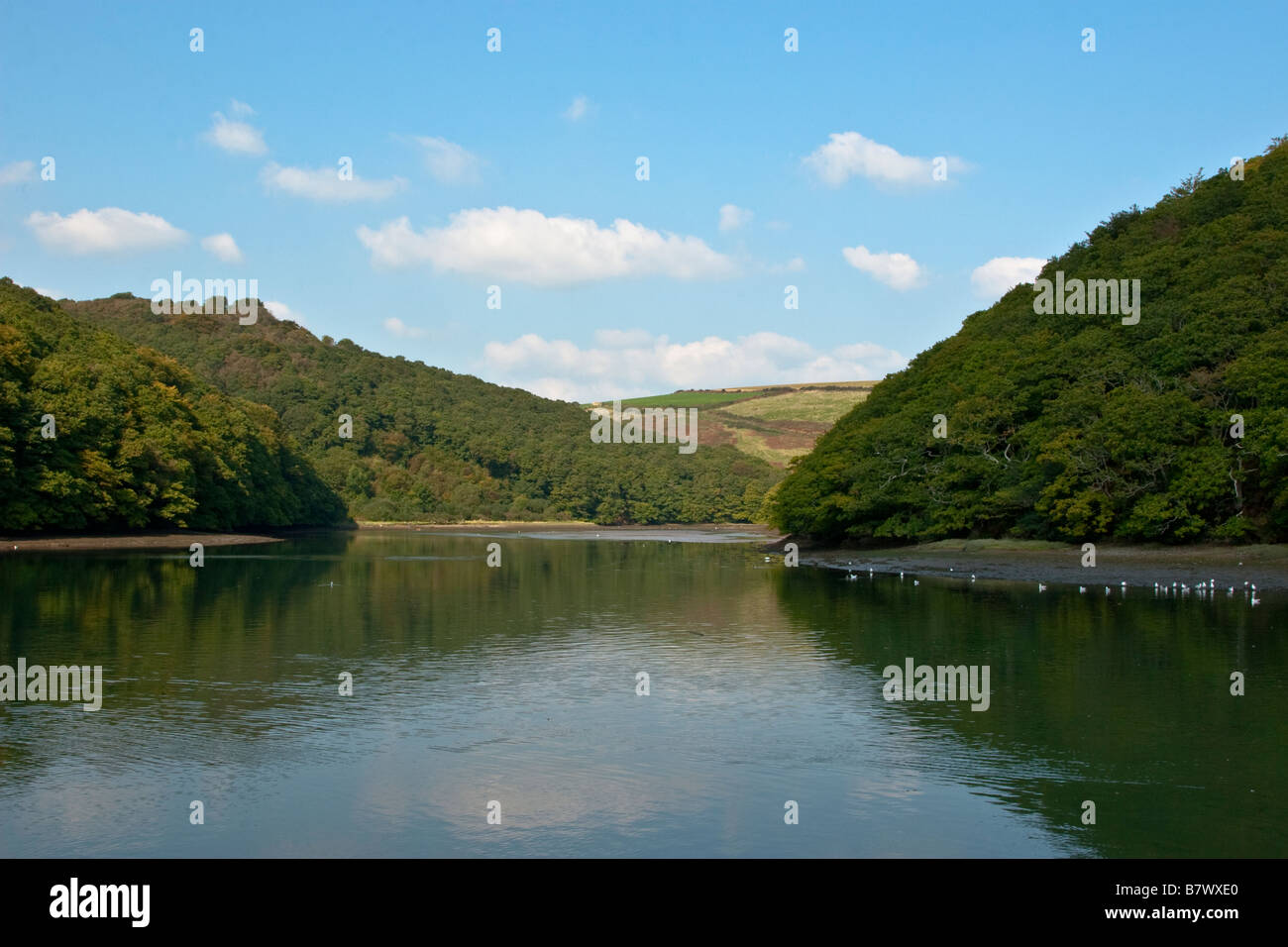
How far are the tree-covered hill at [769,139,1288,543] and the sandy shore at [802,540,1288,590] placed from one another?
161 cm

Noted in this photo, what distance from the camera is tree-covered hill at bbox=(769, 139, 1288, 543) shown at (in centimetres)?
6300

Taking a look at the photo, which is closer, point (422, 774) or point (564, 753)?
point (422, 774)

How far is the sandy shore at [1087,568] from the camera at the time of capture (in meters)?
54.5

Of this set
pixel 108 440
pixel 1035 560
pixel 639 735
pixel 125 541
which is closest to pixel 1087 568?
pixel 1035 560

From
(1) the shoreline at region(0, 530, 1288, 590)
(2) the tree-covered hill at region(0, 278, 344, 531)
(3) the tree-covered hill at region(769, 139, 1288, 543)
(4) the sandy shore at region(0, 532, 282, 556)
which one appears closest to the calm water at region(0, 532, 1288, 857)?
(1) the shoreline at region(0, 530, 1288, 590)

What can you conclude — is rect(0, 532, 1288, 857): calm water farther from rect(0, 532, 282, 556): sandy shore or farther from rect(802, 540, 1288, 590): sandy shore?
rect(0, 532, 282, 556): sandy shore

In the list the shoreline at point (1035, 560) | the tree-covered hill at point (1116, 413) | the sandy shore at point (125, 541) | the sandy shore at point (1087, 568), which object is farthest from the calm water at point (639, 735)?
the sandy shore at point (125, 541)

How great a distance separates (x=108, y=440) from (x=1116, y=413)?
7779cm

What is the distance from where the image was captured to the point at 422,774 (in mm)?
18344

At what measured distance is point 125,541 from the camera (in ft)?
304
